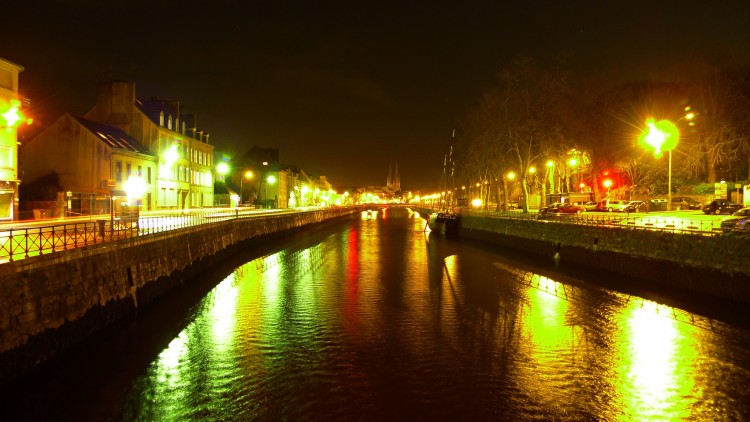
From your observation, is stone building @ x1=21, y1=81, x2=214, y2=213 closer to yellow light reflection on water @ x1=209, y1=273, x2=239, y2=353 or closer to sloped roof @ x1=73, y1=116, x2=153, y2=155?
sloped roof @ x1=73, y1=116, x2=153, y2=155

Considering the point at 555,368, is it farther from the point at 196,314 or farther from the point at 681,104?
the point at 681,104

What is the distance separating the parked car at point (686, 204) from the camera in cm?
5694

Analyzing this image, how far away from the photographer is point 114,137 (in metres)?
57.7

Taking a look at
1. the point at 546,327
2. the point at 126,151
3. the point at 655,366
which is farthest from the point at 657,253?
the point at 126,151

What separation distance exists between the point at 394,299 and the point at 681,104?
158 ft

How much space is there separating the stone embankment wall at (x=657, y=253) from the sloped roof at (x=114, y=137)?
131ft

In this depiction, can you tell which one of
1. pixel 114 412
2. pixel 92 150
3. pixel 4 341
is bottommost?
pixel 114 412

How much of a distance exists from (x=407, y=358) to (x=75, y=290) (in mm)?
9396

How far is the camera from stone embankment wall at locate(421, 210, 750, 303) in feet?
72.5

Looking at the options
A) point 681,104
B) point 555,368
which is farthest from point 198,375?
point 681,104

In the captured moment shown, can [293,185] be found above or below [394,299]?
above

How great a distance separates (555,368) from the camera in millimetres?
14766

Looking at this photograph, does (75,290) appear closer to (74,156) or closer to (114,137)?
(74,156)

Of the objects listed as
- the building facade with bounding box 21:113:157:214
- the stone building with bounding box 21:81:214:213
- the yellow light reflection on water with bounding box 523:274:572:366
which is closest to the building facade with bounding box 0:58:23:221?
the stone building with bounding box 21:81:214:213
